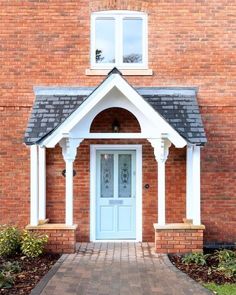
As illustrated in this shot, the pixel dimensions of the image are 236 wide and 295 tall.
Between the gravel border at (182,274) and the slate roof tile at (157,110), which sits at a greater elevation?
the slate roof tile at (157,110)

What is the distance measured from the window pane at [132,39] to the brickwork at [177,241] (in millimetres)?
4597

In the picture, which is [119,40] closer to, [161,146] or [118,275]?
[161,146]

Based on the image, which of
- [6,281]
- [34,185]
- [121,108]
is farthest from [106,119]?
[6,281]

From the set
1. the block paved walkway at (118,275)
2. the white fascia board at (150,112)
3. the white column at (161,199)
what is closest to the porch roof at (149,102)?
the white fascia board at (150,112)

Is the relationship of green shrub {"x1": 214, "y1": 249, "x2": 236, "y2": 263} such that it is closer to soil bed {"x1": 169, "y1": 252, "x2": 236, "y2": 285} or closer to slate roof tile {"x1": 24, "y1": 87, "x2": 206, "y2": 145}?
soil bed {"x1": 169, "y1": 252, "x2": 236, "y2": 285}

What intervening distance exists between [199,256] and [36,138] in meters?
4.52

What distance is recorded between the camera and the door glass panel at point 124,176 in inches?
462

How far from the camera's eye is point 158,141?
10.4 m

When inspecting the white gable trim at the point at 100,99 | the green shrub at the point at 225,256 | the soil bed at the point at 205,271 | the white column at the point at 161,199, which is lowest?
the soil bed at the point at 205,271

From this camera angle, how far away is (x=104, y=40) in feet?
38.7

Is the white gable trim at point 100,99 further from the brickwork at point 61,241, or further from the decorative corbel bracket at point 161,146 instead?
the brickwork at point 61,241

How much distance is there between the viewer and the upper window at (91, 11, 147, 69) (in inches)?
460

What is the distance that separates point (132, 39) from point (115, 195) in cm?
415

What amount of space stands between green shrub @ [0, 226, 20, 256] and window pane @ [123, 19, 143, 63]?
17.3 ft
